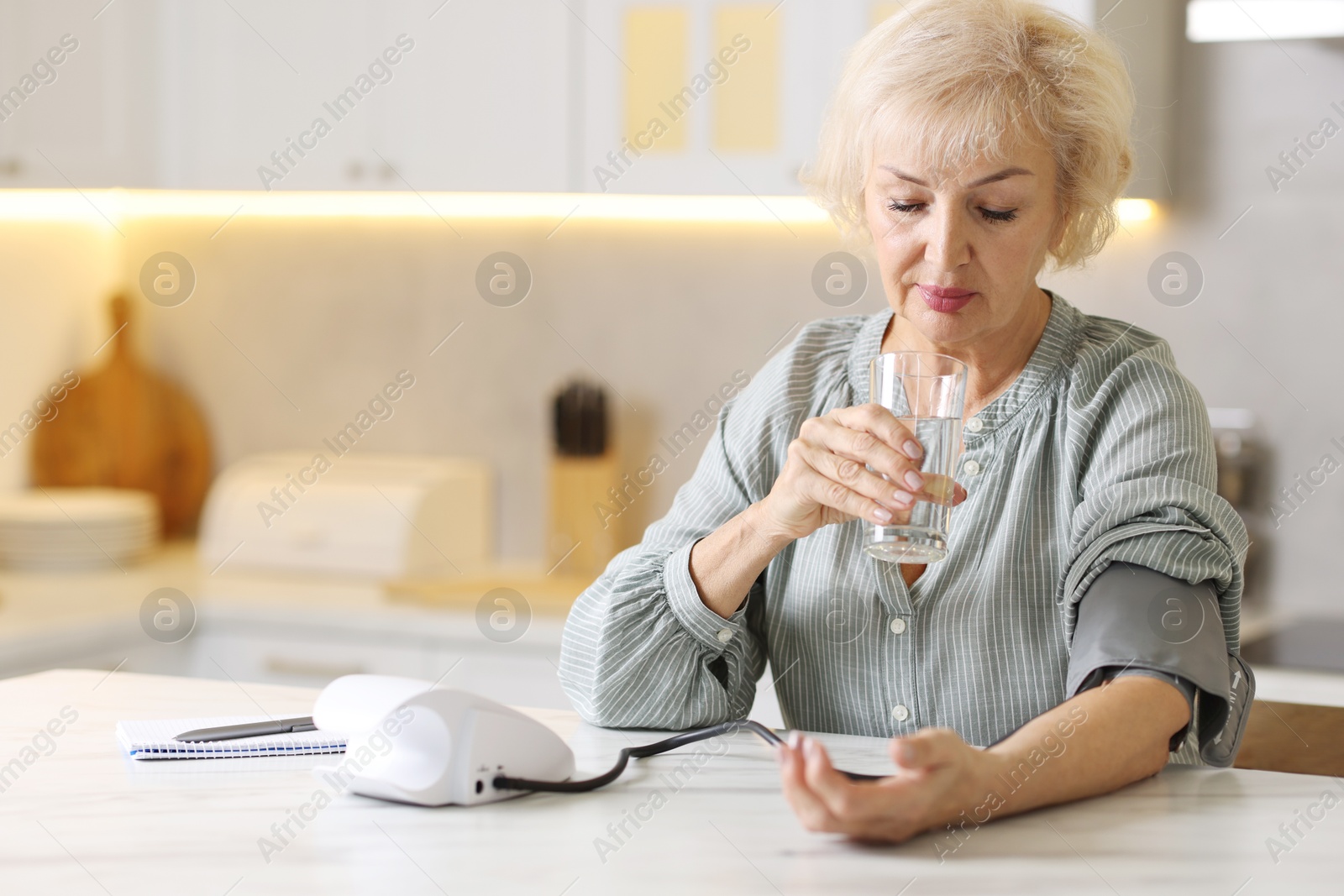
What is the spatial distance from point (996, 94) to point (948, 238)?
0.14 meters

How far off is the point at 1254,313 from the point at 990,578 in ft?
4.83

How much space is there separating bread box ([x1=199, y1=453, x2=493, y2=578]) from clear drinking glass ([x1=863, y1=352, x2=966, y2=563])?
1822 mm

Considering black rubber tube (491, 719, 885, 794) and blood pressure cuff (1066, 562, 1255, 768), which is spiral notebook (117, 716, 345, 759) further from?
blood pressure cuff (1066, 562, 1255, 768)

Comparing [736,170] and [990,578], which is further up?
[736,170]

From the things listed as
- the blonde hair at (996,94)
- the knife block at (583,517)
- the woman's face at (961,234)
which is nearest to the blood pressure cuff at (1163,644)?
the woman's face at (961,234)

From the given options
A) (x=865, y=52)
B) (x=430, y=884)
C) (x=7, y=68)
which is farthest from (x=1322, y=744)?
(x=7, y=68)

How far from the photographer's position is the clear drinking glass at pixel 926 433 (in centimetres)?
97

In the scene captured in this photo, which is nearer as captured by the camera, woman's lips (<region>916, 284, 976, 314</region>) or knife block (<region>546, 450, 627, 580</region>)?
woman's lips (<region>916, 284, 976, 314</region>)

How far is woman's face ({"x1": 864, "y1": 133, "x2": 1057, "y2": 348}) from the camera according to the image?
1.17m

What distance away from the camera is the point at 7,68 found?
2.90 m

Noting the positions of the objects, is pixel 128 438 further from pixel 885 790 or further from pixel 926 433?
pixel 885 790

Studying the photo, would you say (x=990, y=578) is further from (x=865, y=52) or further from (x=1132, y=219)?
(x=1132, y=219)

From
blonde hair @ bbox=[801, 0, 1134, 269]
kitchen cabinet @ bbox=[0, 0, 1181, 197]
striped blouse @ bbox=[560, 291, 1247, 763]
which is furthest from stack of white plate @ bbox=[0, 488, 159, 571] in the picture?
blonde hair @ bbox=[801, 0, 1134, 269]

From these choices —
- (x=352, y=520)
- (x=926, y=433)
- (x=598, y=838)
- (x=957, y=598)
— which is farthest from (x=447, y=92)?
(x=598, y=838)
